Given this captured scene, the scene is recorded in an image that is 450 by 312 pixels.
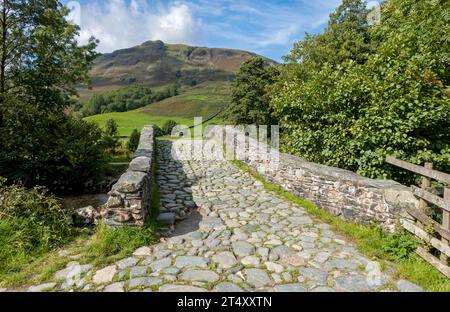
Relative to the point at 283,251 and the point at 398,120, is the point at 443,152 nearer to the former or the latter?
the point at 398,120

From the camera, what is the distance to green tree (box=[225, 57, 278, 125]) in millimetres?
20781

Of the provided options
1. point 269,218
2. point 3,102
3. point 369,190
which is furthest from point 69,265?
point 3,102

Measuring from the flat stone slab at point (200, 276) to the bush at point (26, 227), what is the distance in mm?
2215

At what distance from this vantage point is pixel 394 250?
4297 millimetres

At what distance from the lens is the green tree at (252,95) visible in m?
20.8

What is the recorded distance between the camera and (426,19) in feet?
30.2

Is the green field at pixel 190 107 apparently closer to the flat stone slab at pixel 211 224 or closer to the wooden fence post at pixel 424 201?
the flat stone slab at pixel 211 224

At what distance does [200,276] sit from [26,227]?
9.69 ft

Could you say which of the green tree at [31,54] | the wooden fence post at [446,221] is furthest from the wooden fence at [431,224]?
the green tree at [31,54]

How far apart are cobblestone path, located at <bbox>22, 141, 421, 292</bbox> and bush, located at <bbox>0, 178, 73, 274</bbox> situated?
31.3 inches

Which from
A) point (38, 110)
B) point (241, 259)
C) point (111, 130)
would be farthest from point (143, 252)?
point (111, 130)

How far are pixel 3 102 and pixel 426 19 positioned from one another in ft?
43.2

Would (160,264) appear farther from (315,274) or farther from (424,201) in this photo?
(424,201)

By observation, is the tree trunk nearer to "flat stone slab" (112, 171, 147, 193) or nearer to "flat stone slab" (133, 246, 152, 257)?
"flat stone slab" (112, 171, 147, 193)
